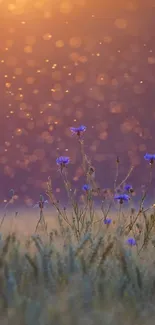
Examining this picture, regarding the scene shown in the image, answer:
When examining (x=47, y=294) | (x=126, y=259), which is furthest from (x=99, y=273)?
(x=47, y=294)

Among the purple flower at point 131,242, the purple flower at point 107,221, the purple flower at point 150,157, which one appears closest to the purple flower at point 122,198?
the purple flower at point 107,221

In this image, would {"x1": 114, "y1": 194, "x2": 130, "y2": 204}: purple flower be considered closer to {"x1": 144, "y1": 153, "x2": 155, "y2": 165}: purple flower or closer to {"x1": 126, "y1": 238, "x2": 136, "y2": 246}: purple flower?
{"x1": 144, "y1": 153, "x2": 155, "y2": 165}: purple flower

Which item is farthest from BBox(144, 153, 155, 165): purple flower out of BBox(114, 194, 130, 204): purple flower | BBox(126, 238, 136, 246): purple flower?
BBox(126, 238, 136, 246): purple flower

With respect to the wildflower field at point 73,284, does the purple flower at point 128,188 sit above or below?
above

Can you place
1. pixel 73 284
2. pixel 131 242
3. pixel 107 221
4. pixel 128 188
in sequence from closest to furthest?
1. pixel 73 284
2. pixel 131 242
3. pixel 107 221
4. pixel 128 188

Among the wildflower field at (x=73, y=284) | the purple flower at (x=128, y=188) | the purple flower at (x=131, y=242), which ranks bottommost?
the wildflower field at (x=73, y=284)

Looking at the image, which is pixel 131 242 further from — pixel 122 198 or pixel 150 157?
pixel 150 157

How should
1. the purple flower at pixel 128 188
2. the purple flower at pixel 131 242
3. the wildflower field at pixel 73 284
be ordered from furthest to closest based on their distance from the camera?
the purple flower at pixel 128 188, the purple flower at pixel 131 242, the wildflower field at pixel 73 284

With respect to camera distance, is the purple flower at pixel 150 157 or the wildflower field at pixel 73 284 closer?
the wildflower field at pixel 73 284

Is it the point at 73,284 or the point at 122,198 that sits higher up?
the point at 122,198

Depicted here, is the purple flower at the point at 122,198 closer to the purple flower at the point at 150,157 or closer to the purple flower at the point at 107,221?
the purple flower at the point at 107,221

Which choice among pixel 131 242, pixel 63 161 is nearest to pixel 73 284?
pixel 131 242

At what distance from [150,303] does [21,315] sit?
501 millimetres

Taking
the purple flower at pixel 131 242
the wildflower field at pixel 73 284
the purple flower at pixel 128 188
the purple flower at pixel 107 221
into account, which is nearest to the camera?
the wildflower field at pixel 73 284
